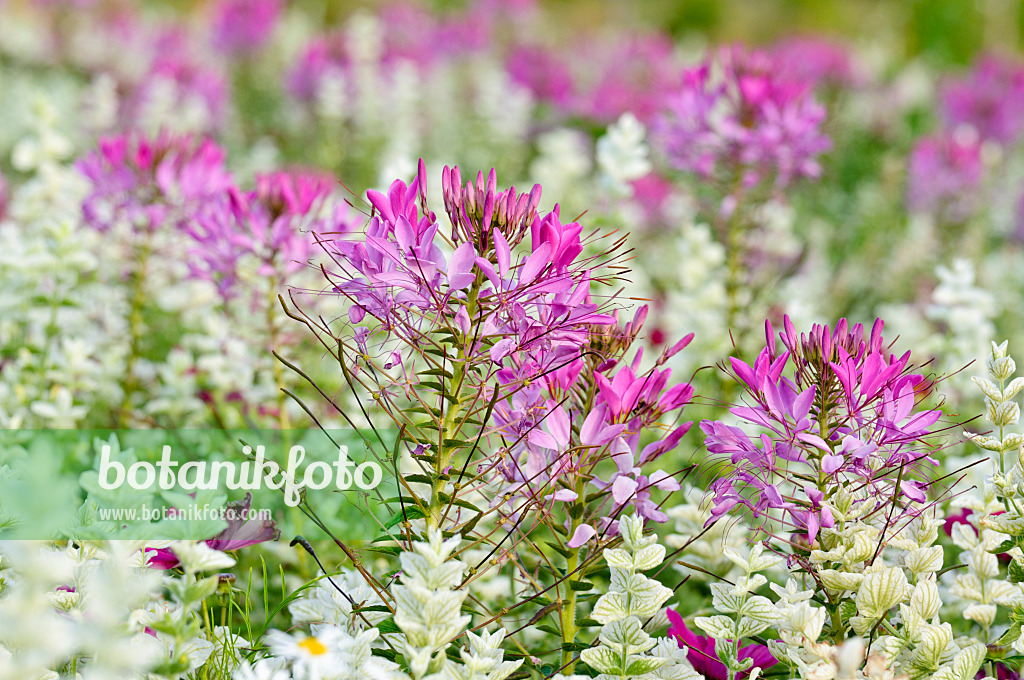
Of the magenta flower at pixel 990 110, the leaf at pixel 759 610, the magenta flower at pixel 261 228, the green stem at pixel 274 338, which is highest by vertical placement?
the magenta flower at pixel 990 110

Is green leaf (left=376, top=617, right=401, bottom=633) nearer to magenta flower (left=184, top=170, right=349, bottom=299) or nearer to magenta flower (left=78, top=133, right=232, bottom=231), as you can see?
magenta flower (left=184, top=170, right=349, bottom=299)

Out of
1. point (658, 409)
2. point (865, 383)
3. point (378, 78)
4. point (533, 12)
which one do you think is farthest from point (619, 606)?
point (533, 12)

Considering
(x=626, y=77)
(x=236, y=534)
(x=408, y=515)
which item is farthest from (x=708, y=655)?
(x=626, y=77)

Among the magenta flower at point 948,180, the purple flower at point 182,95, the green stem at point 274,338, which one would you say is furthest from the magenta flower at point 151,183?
the magenta flower at point 948,180

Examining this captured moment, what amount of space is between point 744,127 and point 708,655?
1.79 m

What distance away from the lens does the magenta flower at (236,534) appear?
4.22 feet

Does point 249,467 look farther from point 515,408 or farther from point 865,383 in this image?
point 865,383

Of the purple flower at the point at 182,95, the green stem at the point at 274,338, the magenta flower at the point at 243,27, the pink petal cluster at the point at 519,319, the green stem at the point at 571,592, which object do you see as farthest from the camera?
the magenta flower at the point at 243,27

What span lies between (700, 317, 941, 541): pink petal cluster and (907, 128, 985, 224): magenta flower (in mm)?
3175

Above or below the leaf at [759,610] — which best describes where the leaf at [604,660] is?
below

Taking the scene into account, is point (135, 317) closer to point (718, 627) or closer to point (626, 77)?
point (718, 627)

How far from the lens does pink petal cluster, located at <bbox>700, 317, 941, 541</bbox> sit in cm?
112

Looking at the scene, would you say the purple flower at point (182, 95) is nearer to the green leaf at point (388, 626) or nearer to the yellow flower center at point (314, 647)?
the green leaf at point (388, 626)

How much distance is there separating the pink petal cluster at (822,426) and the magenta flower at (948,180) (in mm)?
3175
